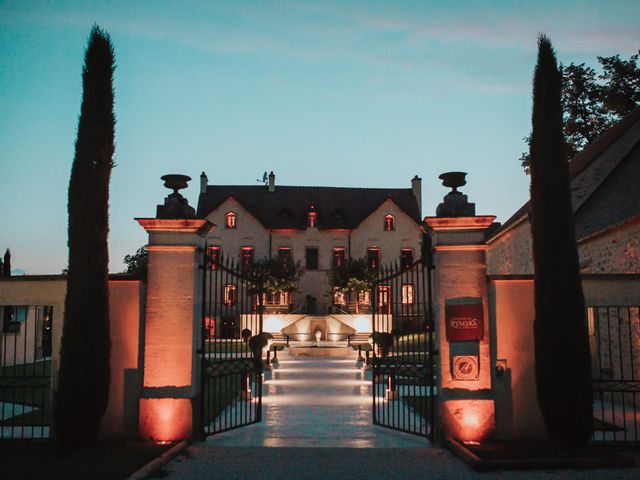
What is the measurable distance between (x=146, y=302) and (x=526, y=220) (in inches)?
595

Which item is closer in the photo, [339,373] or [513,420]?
[513,420]

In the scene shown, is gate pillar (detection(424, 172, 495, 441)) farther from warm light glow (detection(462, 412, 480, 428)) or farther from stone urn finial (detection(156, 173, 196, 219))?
stone urn finial (detection(156, 173, 196, 219))

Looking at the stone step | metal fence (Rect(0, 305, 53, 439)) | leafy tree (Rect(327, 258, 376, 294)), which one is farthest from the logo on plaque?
leafy tree (Rect(327, 258, 376, 294))

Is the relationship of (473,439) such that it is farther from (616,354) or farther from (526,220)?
(526,220)

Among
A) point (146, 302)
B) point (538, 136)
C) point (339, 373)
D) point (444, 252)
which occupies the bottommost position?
point (339, 373)

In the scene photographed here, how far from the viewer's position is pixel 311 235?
136 ft

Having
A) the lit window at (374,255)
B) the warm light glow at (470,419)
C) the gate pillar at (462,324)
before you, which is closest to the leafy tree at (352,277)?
the lit window at (374,255)

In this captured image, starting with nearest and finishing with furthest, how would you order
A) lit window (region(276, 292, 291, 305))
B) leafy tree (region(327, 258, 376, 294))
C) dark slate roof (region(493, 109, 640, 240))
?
1. dark slate roof (region(493, 109, 640, 240))
2. leafy tree (region(327, 258, 376, 294))
3. lit window (region(276, 292, 291, 305))

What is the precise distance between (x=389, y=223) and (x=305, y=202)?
292 inches

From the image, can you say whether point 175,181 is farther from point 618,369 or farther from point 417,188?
point 417,188

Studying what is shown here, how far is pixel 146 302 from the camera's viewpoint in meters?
8.08

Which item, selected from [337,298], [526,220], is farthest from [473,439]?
[337,298]

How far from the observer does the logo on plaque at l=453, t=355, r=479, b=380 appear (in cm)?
781

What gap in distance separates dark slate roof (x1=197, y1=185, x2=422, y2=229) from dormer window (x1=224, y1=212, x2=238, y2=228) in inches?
44.8
